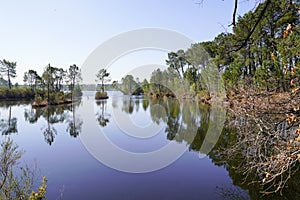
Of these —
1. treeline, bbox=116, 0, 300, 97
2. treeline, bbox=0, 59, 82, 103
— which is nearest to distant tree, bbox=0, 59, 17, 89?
treeline, bbox=0, 59, 82, 103

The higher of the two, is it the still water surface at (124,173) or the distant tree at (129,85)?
the distant tree at (129,85)

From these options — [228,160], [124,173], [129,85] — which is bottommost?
[124,173]

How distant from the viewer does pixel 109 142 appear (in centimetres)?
796

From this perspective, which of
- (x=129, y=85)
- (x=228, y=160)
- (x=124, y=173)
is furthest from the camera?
(x=129, y=85)

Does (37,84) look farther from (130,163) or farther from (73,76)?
(130,163)

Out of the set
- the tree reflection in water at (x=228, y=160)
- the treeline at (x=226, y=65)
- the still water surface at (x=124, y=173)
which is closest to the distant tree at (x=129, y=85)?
the treeline at (x=226, y=65)

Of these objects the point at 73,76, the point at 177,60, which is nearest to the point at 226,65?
the point at 177,60

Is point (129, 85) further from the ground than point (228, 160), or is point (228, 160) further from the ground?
point (129, 85)

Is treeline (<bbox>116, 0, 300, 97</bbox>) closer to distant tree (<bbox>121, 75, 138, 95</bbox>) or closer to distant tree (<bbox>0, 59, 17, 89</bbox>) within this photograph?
distant tree (<bbox>121, 75, 138, 95</bbox>)

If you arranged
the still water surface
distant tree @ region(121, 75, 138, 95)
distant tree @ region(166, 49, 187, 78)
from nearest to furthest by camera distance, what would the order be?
the still water surface, distant tree @ region(166, 49, 187, 78), distant tree @ region(121, 75, 138, 95)

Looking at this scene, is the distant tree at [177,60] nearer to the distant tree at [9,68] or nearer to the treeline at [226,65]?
the treeline at [226,65]

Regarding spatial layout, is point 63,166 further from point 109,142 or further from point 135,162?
point 109,142

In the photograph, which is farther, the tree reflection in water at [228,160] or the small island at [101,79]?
the small island at [101,79]

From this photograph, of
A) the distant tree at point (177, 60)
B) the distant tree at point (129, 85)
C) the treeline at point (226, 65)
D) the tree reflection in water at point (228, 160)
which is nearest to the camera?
the tree reflection in water at point (228, 160)
